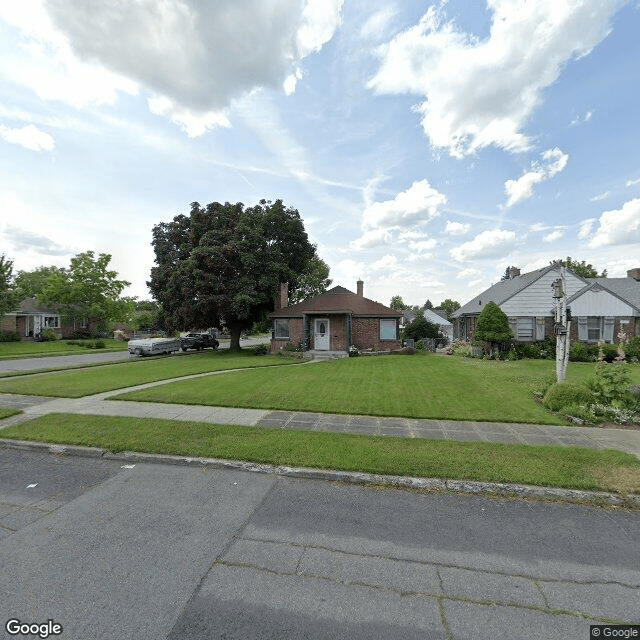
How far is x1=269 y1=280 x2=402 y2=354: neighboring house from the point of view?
78.4 feet

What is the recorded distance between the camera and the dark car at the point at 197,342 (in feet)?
96.8

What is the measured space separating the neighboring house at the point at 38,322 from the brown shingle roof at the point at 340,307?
1304 inches

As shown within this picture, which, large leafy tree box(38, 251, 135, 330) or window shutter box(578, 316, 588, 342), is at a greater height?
large leafy tree box(38, 251, 135, 330)

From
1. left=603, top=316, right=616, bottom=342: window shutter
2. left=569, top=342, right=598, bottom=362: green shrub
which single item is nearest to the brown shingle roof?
left=569, top=342, right=598, bottom=362: green shrub

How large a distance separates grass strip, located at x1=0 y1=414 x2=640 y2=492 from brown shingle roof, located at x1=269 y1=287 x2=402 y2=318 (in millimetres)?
16776

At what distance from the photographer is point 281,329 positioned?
25.7m

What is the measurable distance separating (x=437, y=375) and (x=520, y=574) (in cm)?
1168

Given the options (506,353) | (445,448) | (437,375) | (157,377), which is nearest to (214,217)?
(157,377)

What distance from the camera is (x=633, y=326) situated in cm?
2200

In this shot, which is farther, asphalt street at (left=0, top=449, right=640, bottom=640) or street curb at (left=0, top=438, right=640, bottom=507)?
street curb at (left=0, top=438, right=640, bottom=507)

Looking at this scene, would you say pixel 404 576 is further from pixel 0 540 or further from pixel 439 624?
pixel 0 540

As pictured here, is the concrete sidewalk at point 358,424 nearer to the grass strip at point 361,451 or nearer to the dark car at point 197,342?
the grass strip at point 361,451

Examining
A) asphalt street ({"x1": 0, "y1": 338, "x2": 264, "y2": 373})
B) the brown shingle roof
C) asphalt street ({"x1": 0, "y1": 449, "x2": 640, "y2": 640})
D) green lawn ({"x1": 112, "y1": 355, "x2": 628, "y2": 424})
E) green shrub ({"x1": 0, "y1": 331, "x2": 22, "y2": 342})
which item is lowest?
asphalt street ({"x1": 0, "y1": 338, "x2": 264, "y2": 373})

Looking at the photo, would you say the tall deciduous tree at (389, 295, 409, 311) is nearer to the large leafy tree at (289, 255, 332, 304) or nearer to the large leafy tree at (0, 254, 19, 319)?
the large leafy tree at (289, 255, 332, 304)
